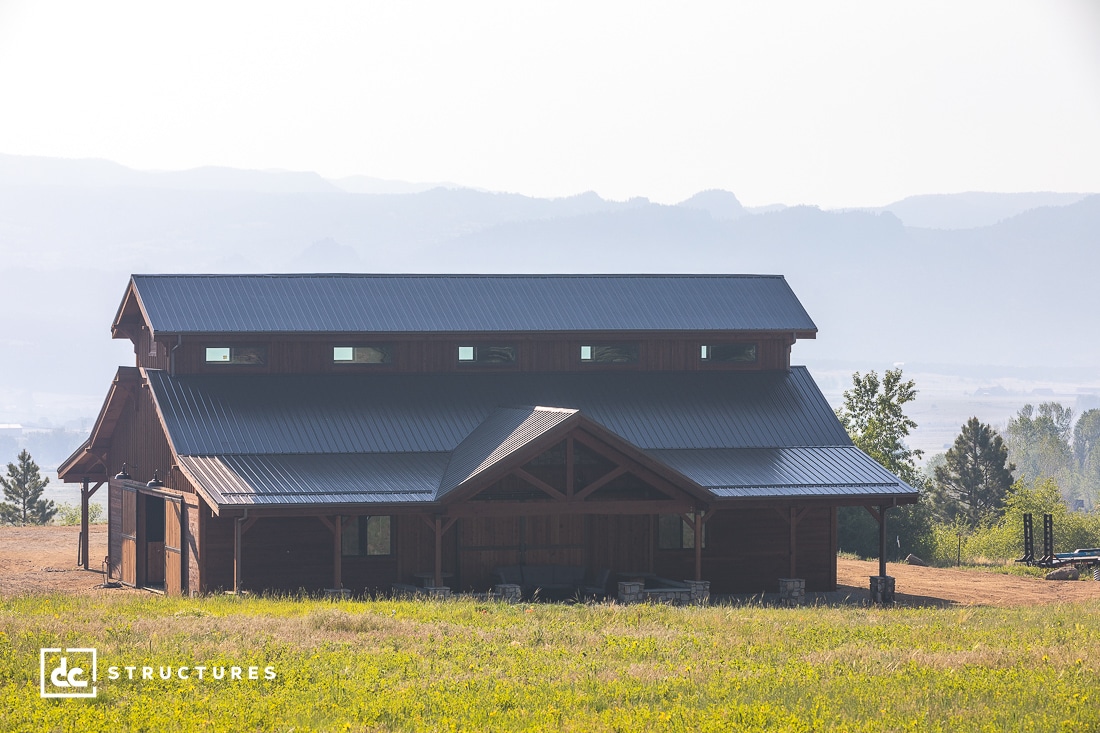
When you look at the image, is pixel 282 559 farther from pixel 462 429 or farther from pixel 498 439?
pixel 462 429

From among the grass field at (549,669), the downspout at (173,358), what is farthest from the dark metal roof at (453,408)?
the grass field at (549,669)

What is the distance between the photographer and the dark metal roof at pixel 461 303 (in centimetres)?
3766

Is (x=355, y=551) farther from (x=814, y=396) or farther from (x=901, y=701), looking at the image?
(x=901, y=701)

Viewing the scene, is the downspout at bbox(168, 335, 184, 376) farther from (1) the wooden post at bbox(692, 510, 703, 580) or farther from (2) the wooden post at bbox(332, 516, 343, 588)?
(1) the wooden post at bbox(692, 510, 703, 580)

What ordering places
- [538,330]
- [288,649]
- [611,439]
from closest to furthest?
[288,649]
[611,439]
[538,330]

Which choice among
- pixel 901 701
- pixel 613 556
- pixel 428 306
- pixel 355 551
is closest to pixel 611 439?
pixel 613 556

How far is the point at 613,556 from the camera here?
34.6 m

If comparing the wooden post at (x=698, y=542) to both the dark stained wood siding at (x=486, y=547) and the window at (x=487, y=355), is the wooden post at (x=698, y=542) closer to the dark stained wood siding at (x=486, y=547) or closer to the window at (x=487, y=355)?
the dark stained wood siding at (x=486, y=547)

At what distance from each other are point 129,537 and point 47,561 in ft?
26.1

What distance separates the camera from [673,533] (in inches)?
1388

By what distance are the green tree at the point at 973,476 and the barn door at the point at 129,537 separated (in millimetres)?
52598

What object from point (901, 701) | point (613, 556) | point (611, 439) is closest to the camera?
point (901, 701)

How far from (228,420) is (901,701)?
21493 mm

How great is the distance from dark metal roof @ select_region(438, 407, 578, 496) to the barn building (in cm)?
13
